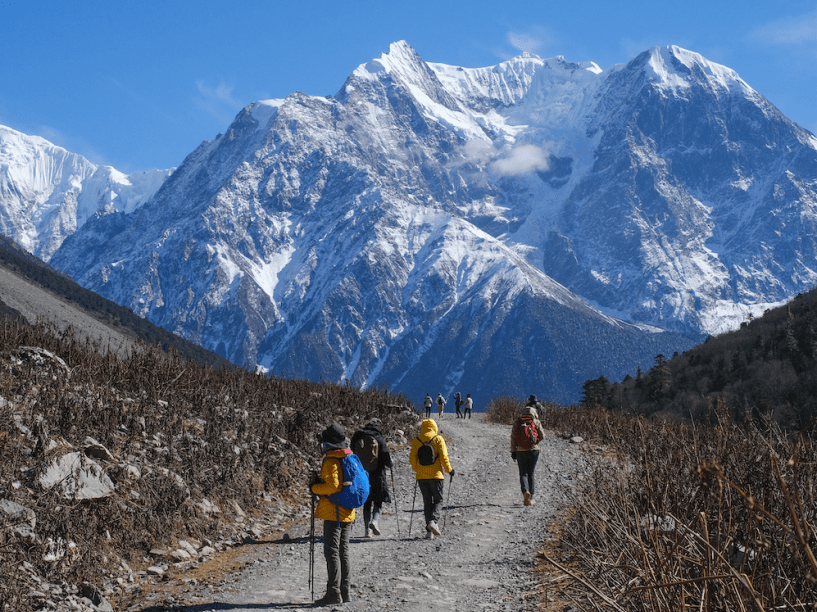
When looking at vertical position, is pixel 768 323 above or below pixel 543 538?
above

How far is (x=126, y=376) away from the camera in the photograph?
11.3 m

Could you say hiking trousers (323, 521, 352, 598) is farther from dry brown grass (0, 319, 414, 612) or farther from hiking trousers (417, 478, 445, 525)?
hiking trousers (417, 478, 445, 525)

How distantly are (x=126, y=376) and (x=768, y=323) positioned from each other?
3331 centimetres

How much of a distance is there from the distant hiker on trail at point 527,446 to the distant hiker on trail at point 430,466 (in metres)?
1.99

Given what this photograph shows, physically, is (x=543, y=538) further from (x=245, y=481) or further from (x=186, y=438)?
(x=186, y=438)

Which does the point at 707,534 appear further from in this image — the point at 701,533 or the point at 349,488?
the point at 349,488

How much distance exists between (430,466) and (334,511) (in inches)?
133

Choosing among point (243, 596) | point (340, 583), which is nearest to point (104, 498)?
point (243, 596)

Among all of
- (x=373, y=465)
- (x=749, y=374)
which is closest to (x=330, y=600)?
(x=373, y=465)

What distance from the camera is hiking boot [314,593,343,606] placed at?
6.52m

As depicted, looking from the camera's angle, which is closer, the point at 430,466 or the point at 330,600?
the point at 330,600

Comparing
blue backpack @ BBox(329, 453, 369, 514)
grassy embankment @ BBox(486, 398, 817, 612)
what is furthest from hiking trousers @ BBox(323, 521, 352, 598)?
grassy embankment @ BBox(486, 398, 817, 612)

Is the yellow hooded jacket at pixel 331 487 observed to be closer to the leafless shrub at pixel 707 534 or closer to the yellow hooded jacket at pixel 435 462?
the leafless shrub at pixel 707 534

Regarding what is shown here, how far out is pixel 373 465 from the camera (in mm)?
9812
